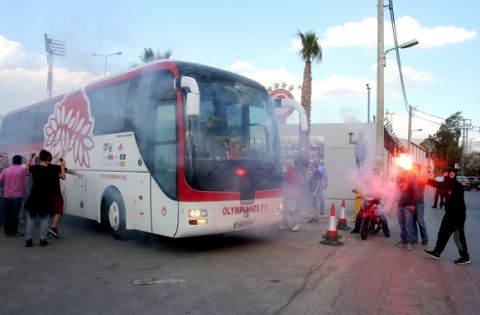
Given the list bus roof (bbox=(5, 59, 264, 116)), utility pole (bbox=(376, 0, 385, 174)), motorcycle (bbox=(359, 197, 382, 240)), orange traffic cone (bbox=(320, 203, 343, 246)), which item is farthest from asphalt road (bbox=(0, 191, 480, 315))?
utility pole (bbox=(376, 0, 385, 174))

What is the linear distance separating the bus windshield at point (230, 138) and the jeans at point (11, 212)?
431cm

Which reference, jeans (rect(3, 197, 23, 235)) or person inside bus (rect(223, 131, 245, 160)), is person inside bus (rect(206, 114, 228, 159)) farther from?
jeans (rect(3, 197, 23, 235))

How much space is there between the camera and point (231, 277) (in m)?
5.66

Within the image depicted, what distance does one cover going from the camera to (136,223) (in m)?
7.64

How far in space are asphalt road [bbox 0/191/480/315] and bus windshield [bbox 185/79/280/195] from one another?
1.34 metres

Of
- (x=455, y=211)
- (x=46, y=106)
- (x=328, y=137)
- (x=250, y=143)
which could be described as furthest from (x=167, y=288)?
(x=328, y=137)

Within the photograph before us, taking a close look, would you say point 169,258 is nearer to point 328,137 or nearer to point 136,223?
point 136,223

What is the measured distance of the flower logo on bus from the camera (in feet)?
31.0

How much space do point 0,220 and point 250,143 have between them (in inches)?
255

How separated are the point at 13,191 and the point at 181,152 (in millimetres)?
4229

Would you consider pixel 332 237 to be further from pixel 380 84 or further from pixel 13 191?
pixel 13 191

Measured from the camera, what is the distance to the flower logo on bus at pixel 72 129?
31.0ft

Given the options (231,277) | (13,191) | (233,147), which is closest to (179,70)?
(233,147)

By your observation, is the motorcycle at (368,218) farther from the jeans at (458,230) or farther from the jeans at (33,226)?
the jeans at (33,226)
